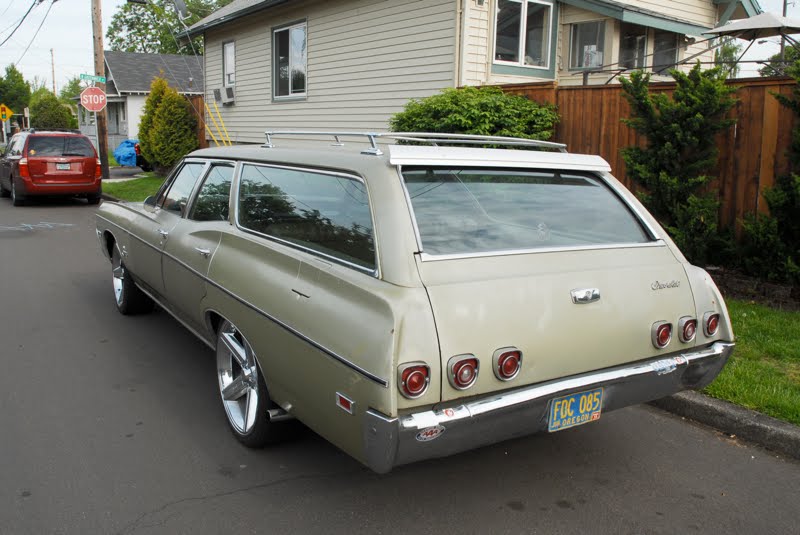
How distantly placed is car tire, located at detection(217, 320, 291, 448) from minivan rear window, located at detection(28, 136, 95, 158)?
13.6 meters

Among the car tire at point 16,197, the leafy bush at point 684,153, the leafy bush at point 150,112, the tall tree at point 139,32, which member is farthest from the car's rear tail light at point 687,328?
the tall tree at point 139,32

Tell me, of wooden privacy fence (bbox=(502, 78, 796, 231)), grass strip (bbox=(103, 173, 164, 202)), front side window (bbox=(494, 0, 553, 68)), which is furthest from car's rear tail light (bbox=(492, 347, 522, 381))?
grass strip (bbox=(103, 173, 164, 202))

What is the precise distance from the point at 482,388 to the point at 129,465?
2.07 m

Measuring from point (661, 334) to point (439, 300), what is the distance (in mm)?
1278

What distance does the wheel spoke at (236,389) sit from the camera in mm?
3998

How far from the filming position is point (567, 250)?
11.3 feet

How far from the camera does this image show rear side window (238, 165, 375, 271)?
328cm

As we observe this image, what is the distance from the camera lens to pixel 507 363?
2979mm

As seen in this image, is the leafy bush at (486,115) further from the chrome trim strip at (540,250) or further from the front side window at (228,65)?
the front side window at (228,65)

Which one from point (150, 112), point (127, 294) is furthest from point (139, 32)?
point (127, 294)

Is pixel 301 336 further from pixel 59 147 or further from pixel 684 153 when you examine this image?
pixel 59 147

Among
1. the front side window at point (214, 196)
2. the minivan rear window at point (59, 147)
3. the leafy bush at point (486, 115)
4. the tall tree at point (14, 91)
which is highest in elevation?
the tall tree at point (14, 91)

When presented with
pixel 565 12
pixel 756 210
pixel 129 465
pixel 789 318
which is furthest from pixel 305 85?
pixel 129 465

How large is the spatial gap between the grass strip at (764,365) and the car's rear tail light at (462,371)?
96.1 inches
